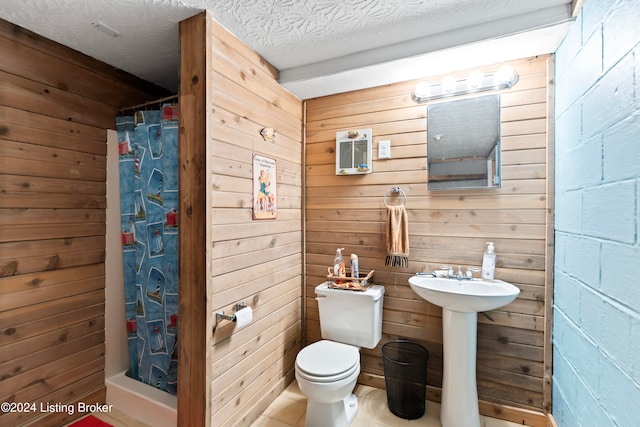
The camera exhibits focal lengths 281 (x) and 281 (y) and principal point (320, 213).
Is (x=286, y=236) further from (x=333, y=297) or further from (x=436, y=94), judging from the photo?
(x=436, y=94)

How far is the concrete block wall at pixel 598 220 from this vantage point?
93cm

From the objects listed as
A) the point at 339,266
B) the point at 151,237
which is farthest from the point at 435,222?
the point at 151,237

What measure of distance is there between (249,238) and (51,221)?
120 centimetres

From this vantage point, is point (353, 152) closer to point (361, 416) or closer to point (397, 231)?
point (397, 231)

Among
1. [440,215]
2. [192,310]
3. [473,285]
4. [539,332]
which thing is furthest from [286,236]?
[539,332]

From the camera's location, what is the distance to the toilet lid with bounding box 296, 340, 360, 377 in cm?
157

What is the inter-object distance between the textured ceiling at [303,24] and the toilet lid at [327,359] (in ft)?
6.07

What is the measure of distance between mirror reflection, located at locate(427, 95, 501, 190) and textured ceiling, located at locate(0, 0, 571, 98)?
0.43 metres

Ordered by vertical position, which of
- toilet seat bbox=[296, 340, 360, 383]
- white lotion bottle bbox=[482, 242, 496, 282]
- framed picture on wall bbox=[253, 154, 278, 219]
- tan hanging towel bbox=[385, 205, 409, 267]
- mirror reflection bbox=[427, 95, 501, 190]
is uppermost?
mirror reflection bbox=[427, 95, 501, 190]

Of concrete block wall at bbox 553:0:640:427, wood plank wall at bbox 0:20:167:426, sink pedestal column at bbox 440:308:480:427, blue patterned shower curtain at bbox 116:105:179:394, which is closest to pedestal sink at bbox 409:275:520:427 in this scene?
sink pedestal column at bbox 440:308:480:427


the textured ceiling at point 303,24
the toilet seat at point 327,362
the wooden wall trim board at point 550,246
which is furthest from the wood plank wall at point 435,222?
the toilet seat at point 327,362

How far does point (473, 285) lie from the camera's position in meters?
1.78

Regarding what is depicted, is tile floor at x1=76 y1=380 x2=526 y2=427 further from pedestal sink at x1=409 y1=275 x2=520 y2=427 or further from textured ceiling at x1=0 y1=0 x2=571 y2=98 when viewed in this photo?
textured ceiling at x1=0 y1=0 x2=571 y2=98

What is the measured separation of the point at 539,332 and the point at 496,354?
293mm
